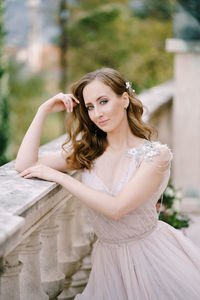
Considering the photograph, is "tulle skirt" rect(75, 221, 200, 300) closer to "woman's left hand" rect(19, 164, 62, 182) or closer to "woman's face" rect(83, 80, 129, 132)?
"woman's left hand" rect(19, 164, 62, 182)

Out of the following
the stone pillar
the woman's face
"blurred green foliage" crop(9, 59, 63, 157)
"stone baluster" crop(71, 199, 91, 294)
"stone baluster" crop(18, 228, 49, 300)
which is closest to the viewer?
"stone baluster" crop(18, 228, 49, 300)

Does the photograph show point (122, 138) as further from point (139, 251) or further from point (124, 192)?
point (139, 251)

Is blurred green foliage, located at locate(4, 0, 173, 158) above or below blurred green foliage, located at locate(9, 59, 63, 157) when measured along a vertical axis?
above

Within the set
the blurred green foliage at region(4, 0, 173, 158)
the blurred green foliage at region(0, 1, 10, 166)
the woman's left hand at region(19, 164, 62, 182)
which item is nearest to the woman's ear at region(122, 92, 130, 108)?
the woman's left hand at region(19, 164, 62, 182)

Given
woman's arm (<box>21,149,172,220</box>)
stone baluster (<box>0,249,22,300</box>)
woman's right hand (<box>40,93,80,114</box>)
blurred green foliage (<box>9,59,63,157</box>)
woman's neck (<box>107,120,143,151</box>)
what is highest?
woman's right hand (<box>40,93,80,114</box>)

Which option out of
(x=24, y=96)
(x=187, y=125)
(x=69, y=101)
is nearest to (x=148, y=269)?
(x=69, y=101)

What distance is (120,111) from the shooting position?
8.23 ft

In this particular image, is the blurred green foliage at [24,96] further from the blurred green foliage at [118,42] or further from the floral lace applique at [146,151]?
the floral lace applique at [146,151]

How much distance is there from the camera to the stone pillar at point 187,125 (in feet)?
18.3

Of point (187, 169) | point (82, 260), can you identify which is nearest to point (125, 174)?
point (82, 260)

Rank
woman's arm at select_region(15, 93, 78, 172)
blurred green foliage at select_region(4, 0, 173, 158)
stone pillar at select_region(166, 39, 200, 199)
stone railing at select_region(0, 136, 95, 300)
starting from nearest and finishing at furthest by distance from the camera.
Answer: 1. stone railing at select_region(0, 136, 95, 300)
2. woman's arm at select_region(15, 93, 78, 172)
3. stone pillar at select_region(166, 39, 200, 199)
4. blurred green foliage at select_region(4, 0, 173, 158)

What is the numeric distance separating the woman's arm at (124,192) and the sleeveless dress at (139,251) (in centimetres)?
4

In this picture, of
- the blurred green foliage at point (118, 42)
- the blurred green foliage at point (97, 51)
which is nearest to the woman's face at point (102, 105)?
the blurred green foliage at point (97, 51)

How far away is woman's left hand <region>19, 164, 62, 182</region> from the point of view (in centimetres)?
232
